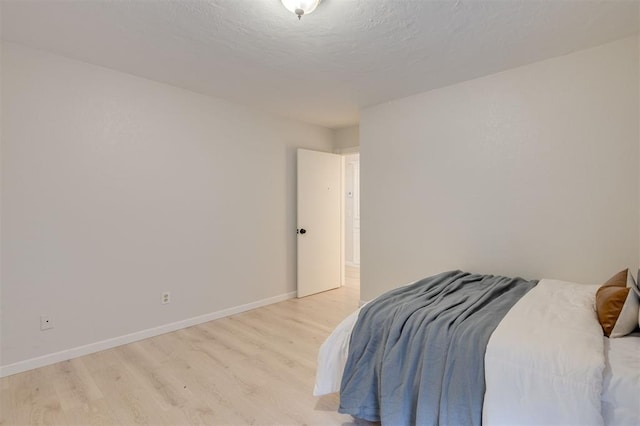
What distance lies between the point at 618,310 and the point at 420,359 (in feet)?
3.16

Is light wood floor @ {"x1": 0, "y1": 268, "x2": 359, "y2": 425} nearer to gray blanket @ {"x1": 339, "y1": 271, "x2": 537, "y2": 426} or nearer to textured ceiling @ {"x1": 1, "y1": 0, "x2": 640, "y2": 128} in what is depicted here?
gray blanket @ {"x1": 339, "y1": 271, "x2": 537, "y2": 426}

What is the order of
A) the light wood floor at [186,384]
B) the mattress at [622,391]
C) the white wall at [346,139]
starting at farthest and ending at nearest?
the white wall at [346,139] < the light wood floor at [186,384] < the mattress at [622,391]

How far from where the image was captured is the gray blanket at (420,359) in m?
1.51

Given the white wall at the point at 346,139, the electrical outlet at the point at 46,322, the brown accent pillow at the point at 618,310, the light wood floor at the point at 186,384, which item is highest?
the white wall at the point at 346,139

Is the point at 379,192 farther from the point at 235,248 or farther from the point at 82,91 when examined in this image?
the point at 82,91

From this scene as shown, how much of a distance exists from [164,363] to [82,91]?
2.33 metres

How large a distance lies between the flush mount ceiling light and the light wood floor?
7.79 ft

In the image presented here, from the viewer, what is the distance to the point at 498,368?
→ 143 centimetres

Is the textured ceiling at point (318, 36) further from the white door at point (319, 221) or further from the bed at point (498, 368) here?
the bed at point (498, 368)

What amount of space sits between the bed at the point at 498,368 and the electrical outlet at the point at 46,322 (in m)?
2.24

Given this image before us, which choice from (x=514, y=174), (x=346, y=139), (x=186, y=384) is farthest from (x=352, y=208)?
(x=186, y=384)

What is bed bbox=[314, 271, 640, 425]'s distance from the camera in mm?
1267

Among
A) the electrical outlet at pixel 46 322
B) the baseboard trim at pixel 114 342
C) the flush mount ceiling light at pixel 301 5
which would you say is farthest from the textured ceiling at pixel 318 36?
the baseboard trim at pixel 114 342

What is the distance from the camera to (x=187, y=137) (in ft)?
11.1
